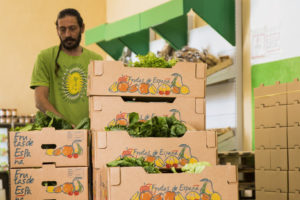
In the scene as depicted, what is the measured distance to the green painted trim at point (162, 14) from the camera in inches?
209

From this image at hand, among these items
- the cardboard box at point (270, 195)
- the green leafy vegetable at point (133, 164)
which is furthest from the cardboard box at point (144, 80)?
the cardboard box at point (270, 195)

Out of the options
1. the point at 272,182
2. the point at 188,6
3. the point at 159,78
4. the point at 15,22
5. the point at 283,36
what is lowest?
the point at 272,182

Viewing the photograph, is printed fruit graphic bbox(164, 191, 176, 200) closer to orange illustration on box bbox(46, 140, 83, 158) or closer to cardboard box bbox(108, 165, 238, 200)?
cardboard box bbox(108, 165, 238, 200)

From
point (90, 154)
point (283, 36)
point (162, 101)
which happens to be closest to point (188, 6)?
point (283, 36)

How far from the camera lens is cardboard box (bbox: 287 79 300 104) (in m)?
4.19

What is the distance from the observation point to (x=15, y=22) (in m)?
9.80

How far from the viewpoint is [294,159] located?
13.8ft

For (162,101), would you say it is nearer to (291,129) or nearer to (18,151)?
(18,151)

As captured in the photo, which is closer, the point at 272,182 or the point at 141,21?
the point at 272,182

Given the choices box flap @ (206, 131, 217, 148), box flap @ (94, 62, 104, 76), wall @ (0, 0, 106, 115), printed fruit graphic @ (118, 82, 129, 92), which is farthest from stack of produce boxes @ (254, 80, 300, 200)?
wall @ (0, 0, 106, 115)

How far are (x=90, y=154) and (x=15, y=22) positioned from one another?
24.8 ft

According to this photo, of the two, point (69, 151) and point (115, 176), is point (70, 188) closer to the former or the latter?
point (69, 151)

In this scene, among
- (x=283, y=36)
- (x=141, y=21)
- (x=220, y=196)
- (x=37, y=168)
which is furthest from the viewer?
(x=141, y=21)

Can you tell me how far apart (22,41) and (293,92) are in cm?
672
